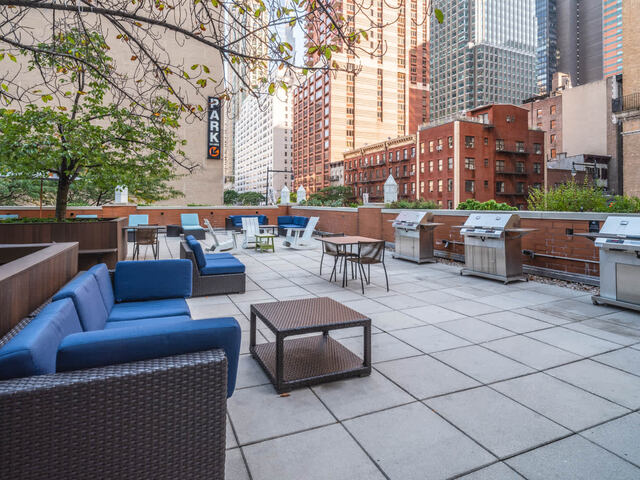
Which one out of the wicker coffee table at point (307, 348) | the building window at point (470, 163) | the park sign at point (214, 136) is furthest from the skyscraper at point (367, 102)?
the wicker coffee table at point (307, 348)

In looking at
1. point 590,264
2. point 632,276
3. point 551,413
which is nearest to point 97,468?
point 551,413

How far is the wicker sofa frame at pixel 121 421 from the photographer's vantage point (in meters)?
1.35

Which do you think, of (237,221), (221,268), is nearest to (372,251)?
(221,268)

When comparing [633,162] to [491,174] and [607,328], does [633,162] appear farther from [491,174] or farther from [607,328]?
[607,328]

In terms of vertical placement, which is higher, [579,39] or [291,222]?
[579,39]

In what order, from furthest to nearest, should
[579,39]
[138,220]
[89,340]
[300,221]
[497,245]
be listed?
[579,39] < [300,221] < [138,220] < [497,245] < [89,340]

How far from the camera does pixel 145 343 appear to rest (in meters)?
1.70

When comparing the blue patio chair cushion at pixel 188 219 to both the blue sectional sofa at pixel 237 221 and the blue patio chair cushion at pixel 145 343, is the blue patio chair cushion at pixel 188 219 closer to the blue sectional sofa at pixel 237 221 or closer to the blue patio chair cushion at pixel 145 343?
the blue sectional sofa at pixel 237 221

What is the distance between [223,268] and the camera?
6.22 m

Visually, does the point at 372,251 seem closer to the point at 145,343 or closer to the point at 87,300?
the point at 87,300

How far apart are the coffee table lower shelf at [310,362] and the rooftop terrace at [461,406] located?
3.5 inches

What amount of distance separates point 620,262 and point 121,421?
20.7 feet

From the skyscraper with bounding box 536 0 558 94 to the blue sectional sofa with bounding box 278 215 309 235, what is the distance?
508 ft

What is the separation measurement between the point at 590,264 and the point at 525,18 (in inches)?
6899
